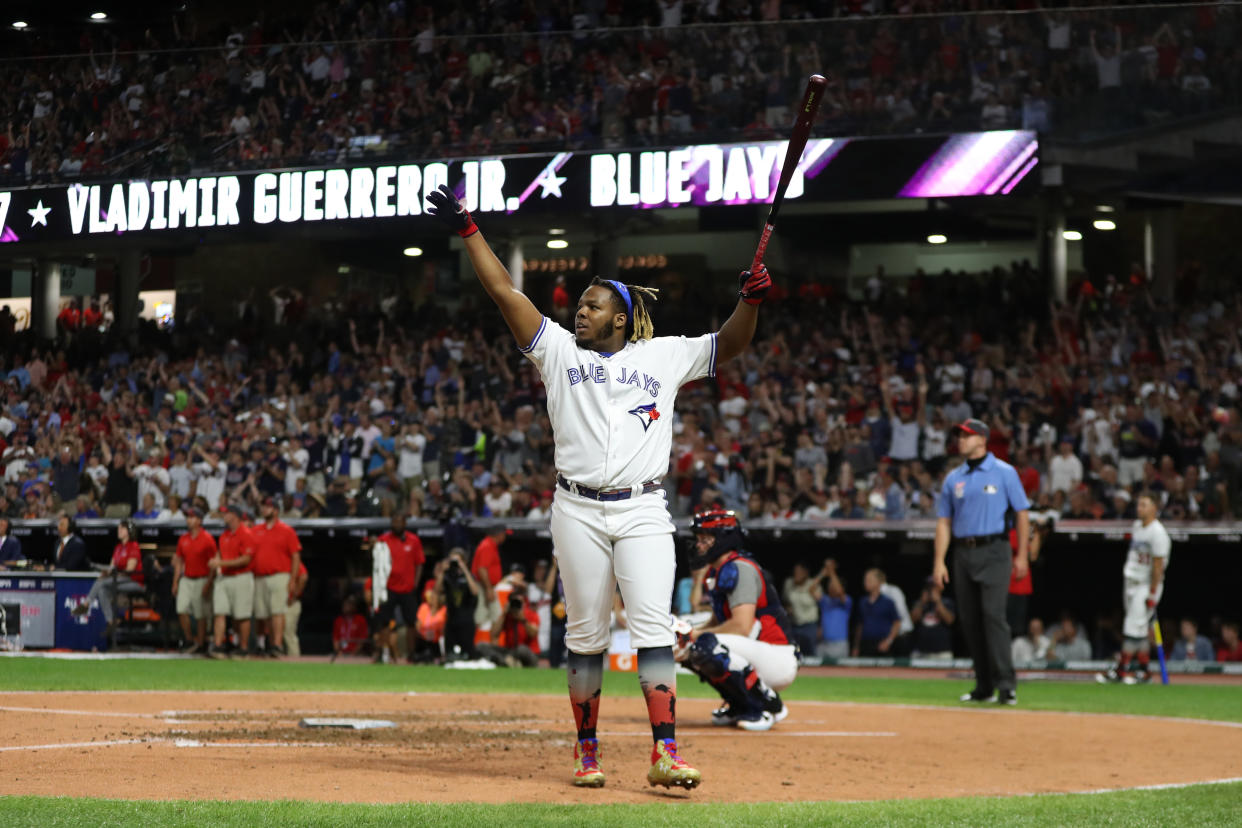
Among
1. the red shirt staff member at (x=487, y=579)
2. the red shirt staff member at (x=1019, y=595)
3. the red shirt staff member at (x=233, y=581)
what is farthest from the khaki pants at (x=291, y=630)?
the red shirt staff member at (x=1019, y=595)

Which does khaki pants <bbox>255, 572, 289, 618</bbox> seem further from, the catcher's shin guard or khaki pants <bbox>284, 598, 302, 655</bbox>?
the catcher's shin guard

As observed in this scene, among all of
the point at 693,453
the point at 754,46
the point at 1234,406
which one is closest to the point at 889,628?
the point at 693,453

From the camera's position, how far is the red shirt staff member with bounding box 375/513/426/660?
1731 cm

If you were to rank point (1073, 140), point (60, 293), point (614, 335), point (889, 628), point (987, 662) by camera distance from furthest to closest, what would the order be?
point (60, 293) < point (1073, 140) < point (889, 628) < point (987, 662) < point (614, 335)

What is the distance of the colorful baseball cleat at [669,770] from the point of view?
18.0ft

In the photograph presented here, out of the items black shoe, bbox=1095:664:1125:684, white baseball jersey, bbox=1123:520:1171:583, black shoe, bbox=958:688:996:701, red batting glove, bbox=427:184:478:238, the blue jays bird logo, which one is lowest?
black shoe, bbox=1095:664:1125:684

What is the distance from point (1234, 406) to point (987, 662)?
9.38m

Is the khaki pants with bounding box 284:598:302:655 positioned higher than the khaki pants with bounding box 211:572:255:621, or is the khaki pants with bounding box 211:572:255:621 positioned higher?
the khaki pants with bounding box 211:572:255:621

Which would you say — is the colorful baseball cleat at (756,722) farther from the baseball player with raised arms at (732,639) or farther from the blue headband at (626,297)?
the blue headband at (626,297)

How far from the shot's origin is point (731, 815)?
5047mm

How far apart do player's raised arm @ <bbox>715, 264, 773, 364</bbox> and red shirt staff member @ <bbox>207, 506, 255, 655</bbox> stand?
12.8 metres

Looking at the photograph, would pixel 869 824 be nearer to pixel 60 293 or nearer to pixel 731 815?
pixel 731 815

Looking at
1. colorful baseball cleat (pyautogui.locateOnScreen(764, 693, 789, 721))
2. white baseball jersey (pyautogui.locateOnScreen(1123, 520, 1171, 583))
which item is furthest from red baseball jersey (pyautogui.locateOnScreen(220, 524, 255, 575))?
colorful baseball cleat (pyautogui.locateOnScreen(764, 693, 789, 721))

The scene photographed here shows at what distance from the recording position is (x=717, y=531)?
8.62m
